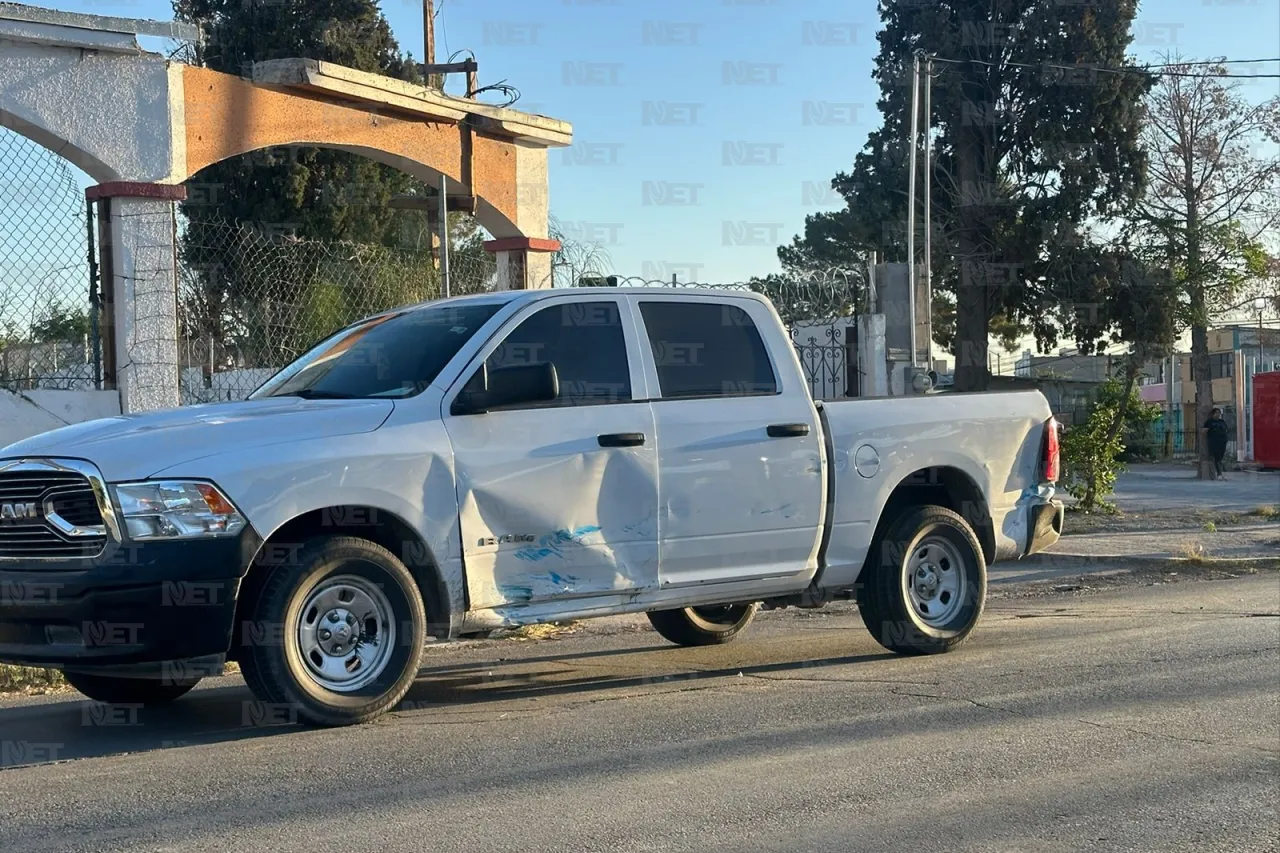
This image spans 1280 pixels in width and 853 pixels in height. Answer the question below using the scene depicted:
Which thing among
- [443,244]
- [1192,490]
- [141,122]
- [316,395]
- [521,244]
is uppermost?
[141,122]

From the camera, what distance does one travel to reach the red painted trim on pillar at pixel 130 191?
1024 cm

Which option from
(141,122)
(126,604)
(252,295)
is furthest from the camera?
(252,295)

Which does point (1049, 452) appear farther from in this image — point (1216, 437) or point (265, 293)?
point (1216, 437)

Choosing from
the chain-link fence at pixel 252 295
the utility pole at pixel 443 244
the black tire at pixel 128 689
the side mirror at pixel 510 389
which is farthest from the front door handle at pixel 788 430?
the utility pole at pixel 443 244

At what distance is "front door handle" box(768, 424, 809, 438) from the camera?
7711 millimetres

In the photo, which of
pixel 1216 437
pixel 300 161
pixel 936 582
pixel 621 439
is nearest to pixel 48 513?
pixel 621 439

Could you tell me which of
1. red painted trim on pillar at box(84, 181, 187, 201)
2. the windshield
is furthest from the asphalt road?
red painted trim on pillar at box(84, 181, 187, 201)

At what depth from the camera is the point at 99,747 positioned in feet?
20.4

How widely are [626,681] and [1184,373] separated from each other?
60.6m

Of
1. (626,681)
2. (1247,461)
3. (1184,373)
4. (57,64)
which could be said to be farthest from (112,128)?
(1184,373)

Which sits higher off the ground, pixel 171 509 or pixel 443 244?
pixel 443 244

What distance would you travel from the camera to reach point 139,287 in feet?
34.0

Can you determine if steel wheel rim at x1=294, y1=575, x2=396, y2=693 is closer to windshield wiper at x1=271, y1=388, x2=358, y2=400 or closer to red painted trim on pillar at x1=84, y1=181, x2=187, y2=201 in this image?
windshield wiper at x1=271, y1=388, x2=358, y2=400

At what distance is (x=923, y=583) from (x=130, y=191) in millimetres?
6099
